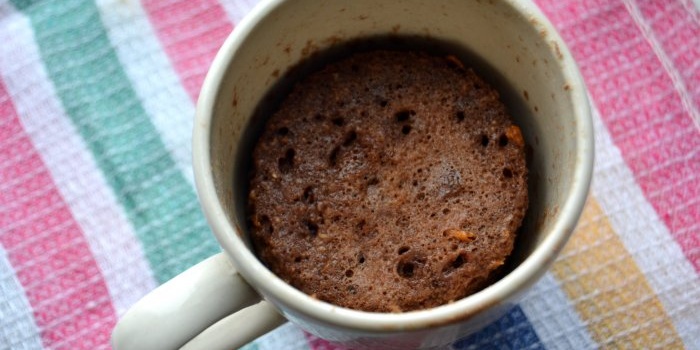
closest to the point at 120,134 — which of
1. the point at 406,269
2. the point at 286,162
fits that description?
the point at 286,162

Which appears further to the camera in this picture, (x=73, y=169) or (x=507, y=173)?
(x=73, y=169)

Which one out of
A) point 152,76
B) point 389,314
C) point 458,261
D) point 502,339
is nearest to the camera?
point 389,314

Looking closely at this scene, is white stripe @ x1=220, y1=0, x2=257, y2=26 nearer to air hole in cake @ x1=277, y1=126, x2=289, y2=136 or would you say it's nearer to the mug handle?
air hole in cake @ x1=277, y1=126, x2=289, y2=136

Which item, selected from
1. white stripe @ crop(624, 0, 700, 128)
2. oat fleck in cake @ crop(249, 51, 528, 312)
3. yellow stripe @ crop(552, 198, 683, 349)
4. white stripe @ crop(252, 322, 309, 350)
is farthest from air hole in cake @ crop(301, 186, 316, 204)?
white stripe @ crop(624, 0, 700, 128)

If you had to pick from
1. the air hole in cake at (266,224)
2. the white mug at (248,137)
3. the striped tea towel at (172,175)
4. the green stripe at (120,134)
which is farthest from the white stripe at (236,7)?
the air hole in cake at (266,224)

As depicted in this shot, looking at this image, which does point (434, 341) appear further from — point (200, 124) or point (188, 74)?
point (188, 74)

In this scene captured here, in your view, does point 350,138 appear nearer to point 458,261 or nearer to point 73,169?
point 458,261

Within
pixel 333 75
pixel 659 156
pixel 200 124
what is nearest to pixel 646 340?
pixel 659 156

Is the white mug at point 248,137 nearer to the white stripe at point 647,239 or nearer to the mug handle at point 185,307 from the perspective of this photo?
the mug handle at point 185,307
